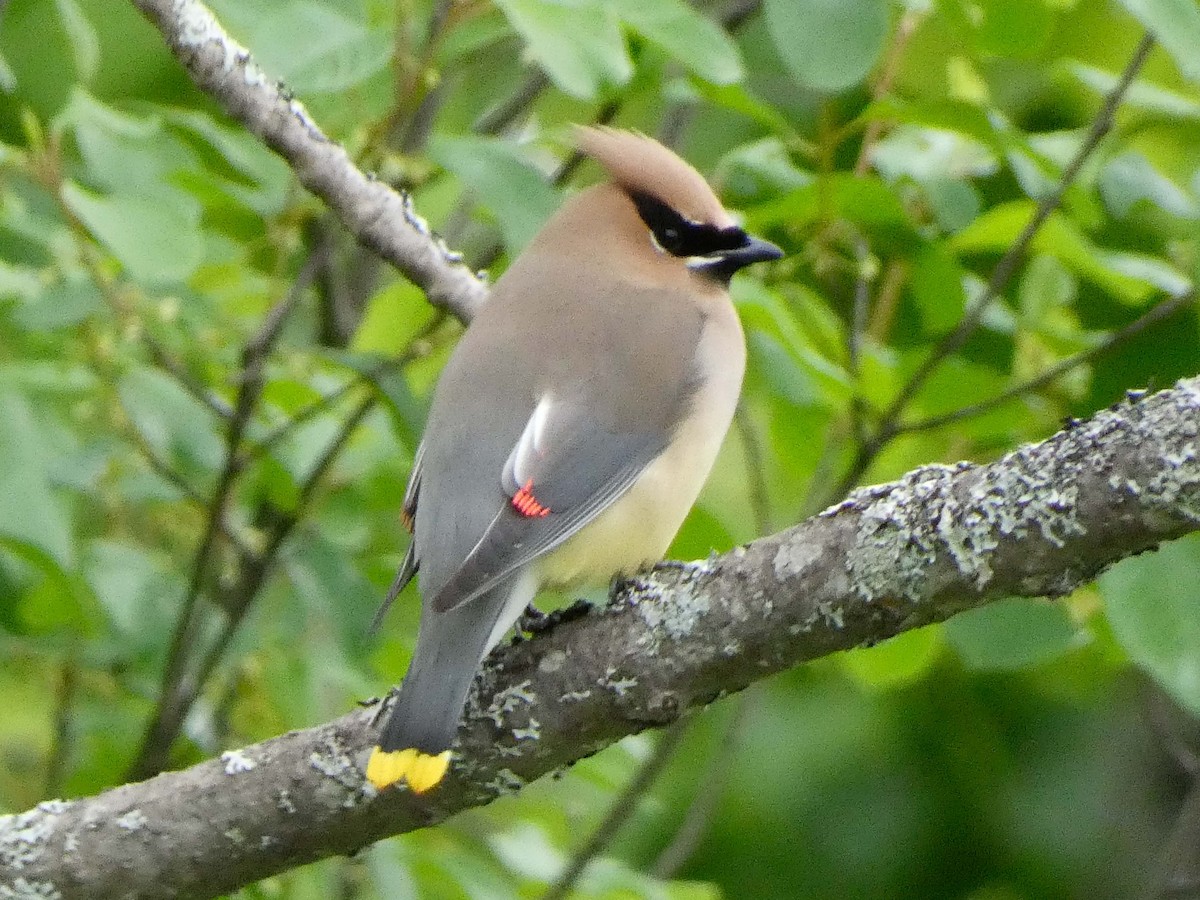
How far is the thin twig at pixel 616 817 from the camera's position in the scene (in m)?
3.58

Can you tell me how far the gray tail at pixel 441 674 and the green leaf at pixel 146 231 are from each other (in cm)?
65

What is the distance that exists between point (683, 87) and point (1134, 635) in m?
1.25

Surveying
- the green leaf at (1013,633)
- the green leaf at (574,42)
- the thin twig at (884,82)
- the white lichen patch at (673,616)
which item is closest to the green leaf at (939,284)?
the thin twig at (884,82)

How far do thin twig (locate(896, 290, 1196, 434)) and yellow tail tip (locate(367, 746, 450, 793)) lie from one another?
125cm

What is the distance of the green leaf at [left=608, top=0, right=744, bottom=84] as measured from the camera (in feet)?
9.61

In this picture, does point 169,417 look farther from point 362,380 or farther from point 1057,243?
point 1057,243

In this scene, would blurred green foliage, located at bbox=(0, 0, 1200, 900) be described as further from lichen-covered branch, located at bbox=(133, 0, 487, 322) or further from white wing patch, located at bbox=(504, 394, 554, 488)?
white wing patch, located at bbox=(504, 394, 554, 488)

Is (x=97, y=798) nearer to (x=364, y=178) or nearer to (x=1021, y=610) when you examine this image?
(x=364, y=178)

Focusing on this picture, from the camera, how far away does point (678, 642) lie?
7.91 feet

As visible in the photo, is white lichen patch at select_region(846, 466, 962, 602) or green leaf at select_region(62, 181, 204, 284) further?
green leaf at select_region(62, 181, 204, 284)

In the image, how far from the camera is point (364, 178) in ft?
10.5

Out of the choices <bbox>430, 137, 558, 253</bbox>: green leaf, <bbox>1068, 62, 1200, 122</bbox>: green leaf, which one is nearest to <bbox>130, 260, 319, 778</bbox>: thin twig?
<bbox>430, 137, 558, 253</bbox>: green leaf

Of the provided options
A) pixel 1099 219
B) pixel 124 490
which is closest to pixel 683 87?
pixel 1099 219

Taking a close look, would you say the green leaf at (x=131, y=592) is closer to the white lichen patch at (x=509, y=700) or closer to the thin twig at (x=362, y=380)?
the thin twig at (x=362, y=380)
